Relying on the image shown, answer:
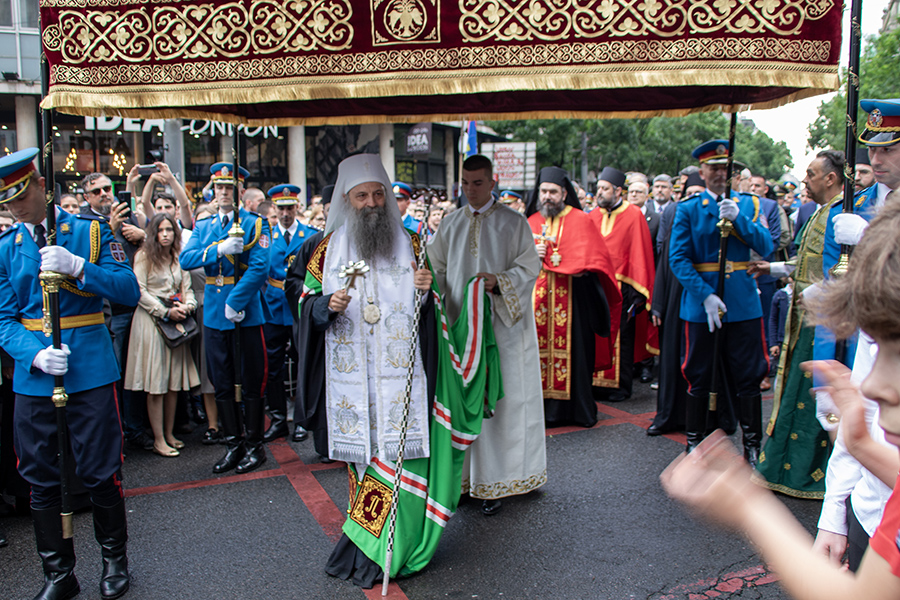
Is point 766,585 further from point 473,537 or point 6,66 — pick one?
point 6,66

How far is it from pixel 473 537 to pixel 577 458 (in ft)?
5.13

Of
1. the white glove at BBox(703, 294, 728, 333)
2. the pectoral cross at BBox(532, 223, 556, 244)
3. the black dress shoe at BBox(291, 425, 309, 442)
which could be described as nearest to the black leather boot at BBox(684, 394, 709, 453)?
the white glove at BBox(703, 294, 728, 333)

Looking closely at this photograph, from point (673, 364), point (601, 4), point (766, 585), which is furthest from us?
point (673, 364)

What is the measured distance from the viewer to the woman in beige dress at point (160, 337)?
5.46m

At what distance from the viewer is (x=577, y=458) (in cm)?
529

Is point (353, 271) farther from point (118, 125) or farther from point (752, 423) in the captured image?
point (118, 125)

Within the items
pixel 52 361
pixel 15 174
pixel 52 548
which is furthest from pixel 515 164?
pixel 52 548

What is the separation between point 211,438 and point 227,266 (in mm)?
1552

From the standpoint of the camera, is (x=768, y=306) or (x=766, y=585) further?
(x=768, y=306)

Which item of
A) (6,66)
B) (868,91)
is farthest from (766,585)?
(868,91)

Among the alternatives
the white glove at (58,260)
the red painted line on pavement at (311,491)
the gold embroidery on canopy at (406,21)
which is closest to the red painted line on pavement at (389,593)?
the red painted line on pavement at (311,491)

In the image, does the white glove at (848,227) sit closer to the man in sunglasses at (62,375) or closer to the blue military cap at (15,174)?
the man in sunglasses at (62,375)

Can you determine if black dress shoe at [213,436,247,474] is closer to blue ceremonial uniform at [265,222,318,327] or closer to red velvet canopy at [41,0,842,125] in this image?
blue ceremonial uniform at [265,222,318,327]

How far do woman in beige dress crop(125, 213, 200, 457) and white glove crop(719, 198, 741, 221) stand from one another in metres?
4.17
